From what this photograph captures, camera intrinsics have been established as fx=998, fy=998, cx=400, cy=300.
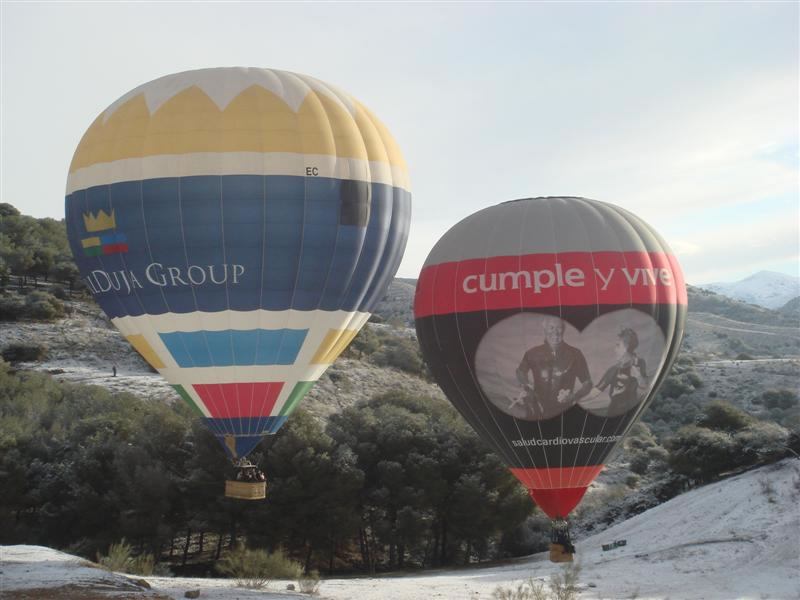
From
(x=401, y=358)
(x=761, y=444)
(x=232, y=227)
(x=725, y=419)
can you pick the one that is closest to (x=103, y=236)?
(x=232, y=227)

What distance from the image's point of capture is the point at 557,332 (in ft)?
74.4

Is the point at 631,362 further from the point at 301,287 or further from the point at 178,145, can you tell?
the point at 178,145

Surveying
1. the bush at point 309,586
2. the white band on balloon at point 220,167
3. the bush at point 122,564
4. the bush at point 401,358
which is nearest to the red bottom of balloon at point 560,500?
the bush at point 309,586

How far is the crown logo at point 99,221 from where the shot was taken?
23.5 m

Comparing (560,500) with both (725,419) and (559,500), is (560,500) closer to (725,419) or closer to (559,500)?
(559,500)

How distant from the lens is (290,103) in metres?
23.8

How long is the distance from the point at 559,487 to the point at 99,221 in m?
12.5

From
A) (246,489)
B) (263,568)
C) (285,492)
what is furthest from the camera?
(285,492)

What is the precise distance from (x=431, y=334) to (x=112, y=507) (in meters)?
19.7

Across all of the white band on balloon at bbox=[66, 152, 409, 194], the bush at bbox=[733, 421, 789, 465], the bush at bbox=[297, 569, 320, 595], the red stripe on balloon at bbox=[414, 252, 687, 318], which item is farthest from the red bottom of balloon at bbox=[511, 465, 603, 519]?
the bush at bbox=[733, 421, 789, 465]

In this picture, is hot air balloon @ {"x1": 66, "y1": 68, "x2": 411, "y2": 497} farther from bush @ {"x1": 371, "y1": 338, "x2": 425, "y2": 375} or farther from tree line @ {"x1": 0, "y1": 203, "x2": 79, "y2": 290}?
tree line @ {"x1": 0, "y1": 203, "x2": 79, "y2": 290}

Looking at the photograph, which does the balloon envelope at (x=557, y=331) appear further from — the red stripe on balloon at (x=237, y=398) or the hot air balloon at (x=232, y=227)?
the red stripe on balloon at (x=237, y=398)

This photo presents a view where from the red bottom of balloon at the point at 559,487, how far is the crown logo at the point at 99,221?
37.5ft

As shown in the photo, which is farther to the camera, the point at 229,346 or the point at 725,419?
the point at 725,419
